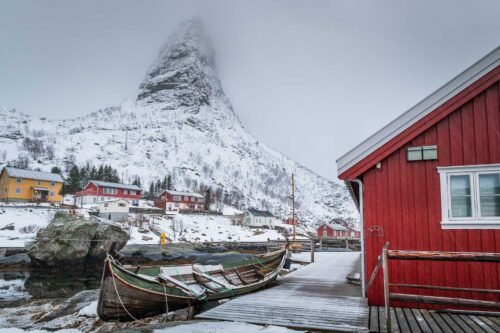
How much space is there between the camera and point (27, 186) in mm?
66438

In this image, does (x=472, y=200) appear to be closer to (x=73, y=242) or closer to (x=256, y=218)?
(x=73, y=242)

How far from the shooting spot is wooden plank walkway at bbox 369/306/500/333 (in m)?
6.08

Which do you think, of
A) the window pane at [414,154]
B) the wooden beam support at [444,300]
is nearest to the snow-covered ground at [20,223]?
the window pane at [414,154]

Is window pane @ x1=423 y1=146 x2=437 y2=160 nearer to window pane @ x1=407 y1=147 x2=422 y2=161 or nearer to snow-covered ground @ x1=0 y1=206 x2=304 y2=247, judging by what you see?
window pane @ x1=407 y1=147 x2=422 y2=161

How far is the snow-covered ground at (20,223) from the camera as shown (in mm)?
33000

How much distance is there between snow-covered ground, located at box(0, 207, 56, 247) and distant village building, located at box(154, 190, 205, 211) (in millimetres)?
41529

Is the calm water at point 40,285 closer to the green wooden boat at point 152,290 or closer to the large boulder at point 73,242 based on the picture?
the large boulder at point 73,242

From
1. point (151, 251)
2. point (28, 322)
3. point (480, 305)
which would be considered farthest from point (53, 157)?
point (480, 305)

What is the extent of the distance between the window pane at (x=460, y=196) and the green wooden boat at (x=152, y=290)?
238 inches

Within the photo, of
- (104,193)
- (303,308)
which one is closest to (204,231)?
(104,193)

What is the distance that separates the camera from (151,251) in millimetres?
32594

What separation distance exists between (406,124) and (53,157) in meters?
182

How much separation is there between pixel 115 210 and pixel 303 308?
52.8 meters

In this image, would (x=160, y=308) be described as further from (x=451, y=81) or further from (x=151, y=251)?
(x=151, y=251)
